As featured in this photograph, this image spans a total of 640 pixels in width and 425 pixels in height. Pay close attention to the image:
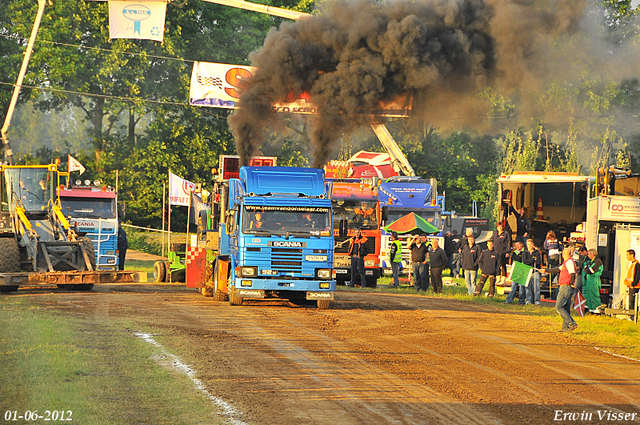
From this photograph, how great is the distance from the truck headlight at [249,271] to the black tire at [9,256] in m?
6.51

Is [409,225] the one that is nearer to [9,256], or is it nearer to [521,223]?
[521,223]

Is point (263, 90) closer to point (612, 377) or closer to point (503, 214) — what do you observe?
point (503, 214)

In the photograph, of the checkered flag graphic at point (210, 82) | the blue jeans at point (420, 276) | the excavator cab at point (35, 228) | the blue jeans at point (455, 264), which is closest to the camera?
the excavator cab at point (35, 228)

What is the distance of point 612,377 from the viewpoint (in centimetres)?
1075

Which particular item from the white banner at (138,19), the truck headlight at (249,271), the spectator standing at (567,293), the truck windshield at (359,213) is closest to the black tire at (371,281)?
the truck windshield at (359,213)

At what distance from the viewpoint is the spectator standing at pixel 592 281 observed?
1884 cm

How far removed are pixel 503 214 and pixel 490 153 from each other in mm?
35922

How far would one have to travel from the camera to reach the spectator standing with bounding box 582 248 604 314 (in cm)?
1884

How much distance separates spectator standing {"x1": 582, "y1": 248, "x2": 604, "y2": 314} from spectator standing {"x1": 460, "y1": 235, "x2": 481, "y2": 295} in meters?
4.67

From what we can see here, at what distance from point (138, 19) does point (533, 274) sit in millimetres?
21768

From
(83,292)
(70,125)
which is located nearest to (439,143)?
(83,292)

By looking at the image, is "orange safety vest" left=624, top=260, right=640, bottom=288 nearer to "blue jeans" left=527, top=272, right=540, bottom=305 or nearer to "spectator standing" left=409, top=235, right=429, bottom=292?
"blue jeans" left=527, top=272, right=540, bottom=305

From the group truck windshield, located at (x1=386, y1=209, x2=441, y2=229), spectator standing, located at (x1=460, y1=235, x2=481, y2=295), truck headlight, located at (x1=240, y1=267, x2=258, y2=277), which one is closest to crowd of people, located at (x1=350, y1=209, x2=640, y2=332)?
spectator standing, located at (x1=460, y1=235, x2=481, y2=295)

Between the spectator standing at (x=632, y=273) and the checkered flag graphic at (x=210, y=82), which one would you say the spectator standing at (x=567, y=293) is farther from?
the checkered flag graphic at (x=210, y=82)
